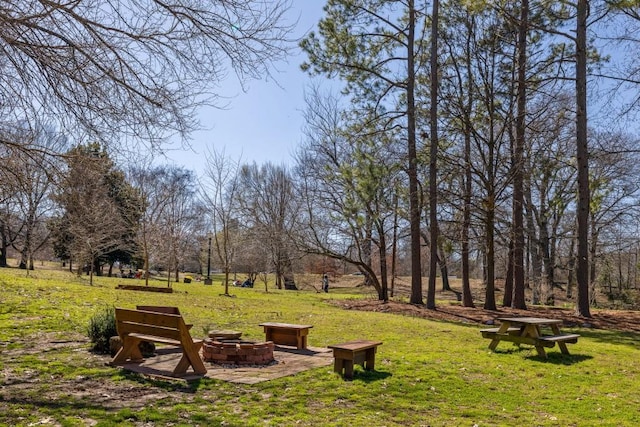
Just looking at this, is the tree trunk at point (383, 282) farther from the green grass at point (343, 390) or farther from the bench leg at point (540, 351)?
the bench leg at point (540, 351)

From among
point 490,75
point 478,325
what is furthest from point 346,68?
point 478,325

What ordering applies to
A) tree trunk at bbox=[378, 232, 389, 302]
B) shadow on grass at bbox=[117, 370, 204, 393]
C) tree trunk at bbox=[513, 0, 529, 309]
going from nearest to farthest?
shadow on grass at bbox=[117, 370, 204, 393], tree trunk at bbox=[513, 0, 529, 309], tree trunk at bbox=[378, 232, 389, 302]

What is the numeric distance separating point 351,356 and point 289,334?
249 centimetres

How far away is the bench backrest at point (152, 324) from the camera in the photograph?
6.66 metres

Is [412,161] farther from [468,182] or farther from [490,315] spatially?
[490,315]

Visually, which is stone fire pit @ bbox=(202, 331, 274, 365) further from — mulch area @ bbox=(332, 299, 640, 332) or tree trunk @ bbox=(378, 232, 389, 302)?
tree trunk @ bbox=(378, 232, 389, 302)

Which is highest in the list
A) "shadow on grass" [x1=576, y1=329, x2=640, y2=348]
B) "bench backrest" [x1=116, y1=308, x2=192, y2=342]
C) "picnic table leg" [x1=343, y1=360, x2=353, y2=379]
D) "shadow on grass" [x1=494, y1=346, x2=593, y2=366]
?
"bench backrest" [x1=116, y1=308, x2=192, y2=342]

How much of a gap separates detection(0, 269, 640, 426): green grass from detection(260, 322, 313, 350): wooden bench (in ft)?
3.09

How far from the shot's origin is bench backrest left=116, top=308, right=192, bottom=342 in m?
6.66

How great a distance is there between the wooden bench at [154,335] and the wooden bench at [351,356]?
1730 mm

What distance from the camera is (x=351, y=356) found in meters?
7.07

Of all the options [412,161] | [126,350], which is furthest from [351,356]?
[412,161]

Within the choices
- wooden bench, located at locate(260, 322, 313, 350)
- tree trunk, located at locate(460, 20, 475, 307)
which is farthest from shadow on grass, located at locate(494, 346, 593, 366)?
tree trunk, located at locate(460, 20, 475, 307)

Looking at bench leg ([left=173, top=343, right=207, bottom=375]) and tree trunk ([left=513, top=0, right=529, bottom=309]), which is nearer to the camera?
bench leg ([left=173, top=343, right=207, bottom=375])
